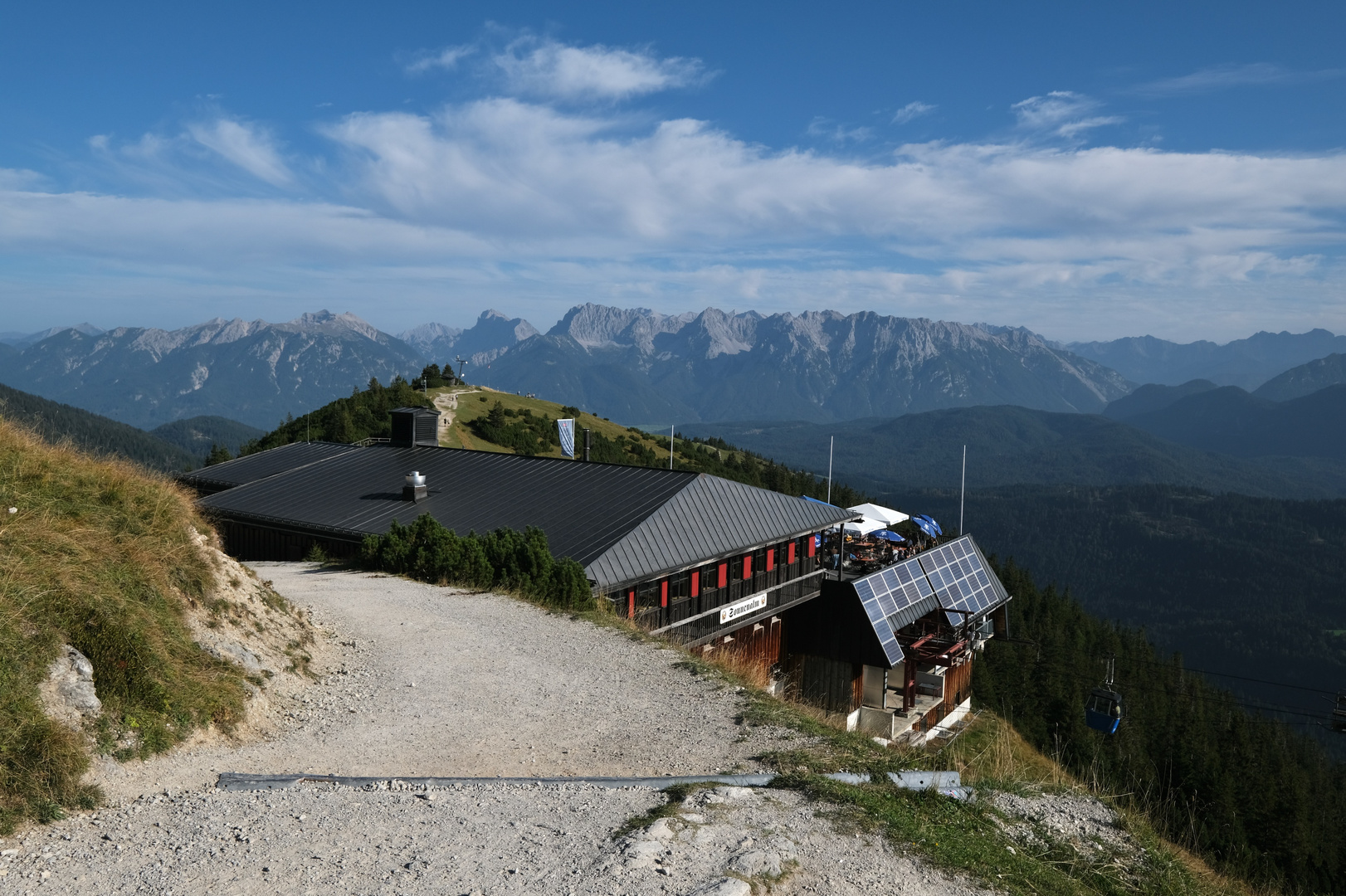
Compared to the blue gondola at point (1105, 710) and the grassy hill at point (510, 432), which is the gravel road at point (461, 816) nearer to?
the blue gondola at point (1105, 710)

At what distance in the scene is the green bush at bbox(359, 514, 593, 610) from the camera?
18406 mm

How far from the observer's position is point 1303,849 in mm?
53156

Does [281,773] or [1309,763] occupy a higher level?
[281,773]

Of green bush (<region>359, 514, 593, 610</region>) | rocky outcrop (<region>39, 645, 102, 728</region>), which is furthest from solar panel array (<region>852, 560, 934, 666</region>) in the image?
rocky outcrop (<region>39, 645, 102, 728</region>)

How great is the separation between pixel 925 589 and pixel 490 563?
23.7 metres

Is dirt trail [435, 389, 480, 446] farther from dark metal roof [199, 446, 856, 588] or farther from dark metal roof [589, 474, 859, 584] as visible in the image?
dark metal roof [589, 474, 859, 584]

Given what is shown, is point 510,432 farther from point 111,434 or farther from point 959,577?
point 111,434

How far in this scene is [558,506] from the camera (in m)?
26.1

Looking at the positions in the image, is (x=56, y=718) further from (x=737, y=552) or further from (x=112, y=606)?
(x=737, y=552)

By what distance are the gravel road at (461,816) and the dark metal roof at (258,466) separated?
24.9 m

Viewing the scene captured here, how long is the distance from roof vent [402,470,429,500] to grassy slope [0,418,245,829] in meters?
14.7

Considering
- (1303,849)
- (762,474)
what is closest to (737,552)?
(1303,849)

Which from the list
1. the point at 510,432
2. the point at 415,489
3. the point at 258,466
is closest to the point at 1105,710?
the point at 415,489

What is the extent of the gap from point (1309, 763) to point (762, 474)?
60024 mm
